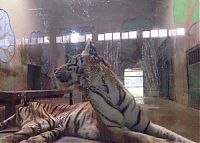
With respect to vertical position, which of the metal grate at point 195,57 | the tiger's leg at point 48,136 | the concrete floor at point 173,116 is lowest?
the tiger's leg at point 48,136

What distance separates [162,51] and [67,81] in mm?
540

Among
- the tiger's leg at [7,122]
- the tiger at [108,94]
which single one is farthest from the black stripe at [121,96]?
the tiger's leg at [7,122]

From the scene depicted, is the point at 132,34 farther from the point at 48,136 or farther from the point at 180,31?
the point at 48,136

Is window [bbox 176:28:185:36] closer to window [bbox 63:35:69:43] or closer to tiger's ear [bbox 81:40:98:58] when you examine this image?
tiger's ear [bbox 81:40:98:58]

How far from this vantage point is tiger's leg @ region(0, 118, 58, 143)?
144 centimetres

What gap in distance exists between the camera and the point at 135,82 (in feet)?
4.63

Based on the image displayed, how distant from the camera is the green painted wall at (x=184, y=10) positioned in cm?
144

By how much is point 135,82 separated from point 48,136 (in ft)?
1.93

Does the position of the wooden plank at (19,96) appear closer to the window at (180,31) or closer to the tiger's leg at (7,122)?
the tiger's leg at (7,122)

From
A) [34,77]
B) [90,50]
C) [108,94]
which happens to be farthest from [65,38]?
[108,94]

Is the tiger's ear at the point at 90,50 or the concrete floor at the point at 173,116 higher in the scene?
the tiger's ear at the point at 90,50

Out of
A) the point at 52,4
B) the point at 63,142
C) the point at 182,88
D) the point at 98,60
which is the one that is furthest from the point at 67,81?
the point at 182,88

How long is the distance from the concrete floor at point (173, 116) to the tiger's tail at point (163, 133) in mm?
24

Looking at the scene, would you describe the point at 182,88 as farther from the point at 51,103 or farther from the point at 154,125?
the point at 51,103
